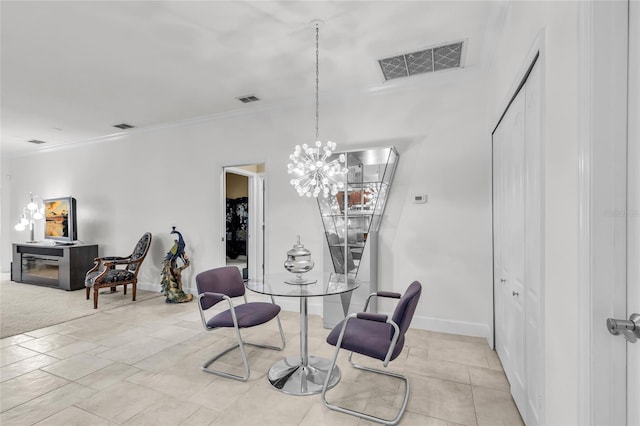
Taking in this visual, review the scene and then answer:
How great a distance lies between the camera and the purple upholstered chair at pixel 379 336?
1.95 metres

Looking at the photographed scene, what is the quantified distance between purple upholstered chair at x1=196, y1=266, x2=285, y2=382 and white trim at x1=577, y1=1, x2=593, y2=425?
6.84 feet

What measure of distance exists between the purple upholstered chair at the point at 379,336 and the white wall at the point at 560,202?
734 mm

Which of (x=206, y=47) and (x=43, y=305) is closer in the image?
(x=206, y=47)

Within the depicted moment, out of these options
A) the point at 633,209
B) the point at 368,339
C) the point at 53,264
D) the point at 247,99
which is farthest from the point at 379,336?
the point at 53,264

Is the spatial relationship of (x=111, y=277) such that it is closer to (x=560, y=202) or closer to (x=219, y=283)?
(x=219, y=283)

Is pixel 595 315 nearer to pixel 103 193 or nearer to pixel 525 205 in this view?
pixel 525 205

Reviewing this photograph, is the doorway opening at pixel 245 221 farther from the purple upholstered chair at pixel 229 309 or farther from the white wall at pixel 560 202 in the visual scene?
the white wall at pixel 560 202

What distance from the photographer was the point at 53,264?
583 centimetres

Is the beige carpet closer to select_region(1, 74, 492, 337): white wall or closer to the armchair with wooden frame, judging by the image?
the armchair with wooden frame

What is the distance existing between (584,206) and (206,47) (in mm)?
3218

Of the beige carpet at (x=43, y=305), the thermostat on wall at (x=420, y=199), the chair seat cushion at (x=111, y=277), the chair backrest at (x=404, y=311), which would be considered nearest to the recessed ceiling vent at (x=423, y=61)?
the thermostat on wall at (x=420, y=199)

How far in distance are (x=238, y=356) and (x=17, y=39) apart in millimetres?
3574

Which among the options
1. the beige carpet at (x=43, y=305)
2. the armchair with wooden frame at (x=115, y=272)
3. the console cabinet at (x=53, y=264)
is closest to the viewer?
the beige carpet at (x=43, y=305)

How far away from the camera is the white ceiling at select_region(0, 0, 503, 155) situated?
2486mm
